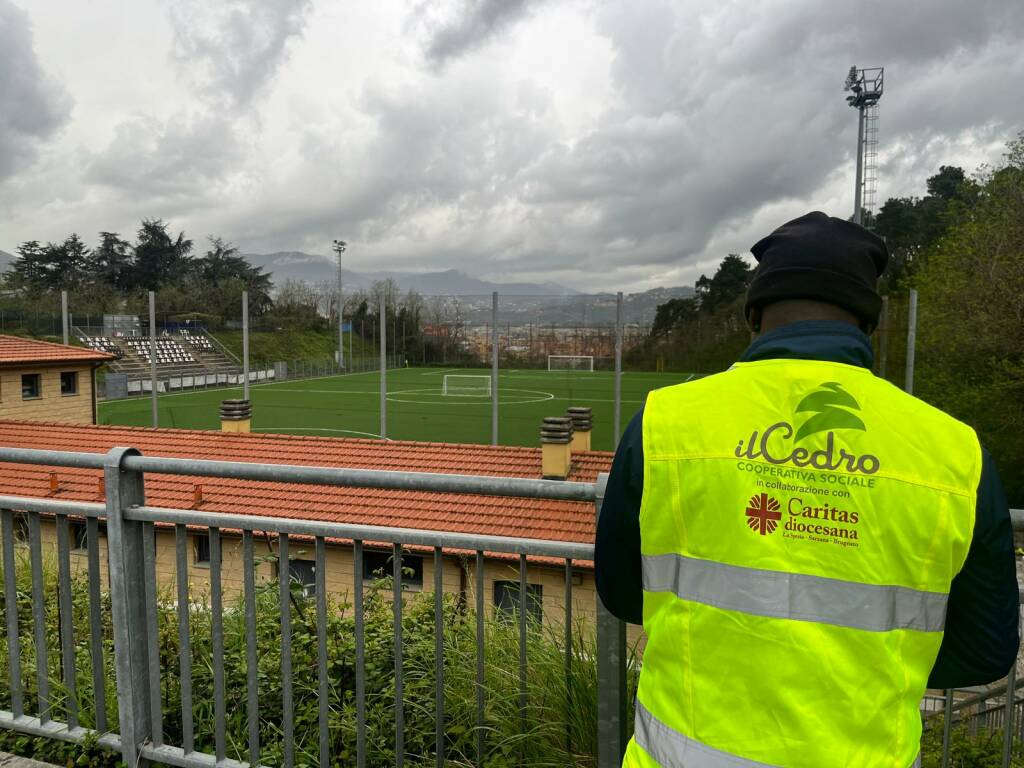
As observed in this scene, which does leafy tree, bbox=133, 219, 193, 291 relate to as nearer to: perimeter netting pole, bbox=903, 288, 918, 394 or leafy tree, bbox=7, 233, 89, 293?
leafy tree, bbox=7, 233, 89, 293

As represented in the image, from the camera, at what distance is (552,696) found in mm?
2375

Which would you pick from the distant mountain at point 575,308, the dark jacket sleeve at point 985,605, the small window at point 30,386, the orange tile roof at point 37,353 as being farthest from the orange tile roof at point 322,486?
the distant mountain at point 575,308

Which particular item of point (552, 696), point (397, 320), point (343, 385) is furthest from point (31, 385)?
point (552, 696)

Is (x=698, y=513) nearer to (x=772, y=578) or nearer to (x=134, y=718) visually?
(x=772, y=578)

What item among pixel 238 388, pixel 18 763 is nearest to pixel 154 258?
pixel 238 388

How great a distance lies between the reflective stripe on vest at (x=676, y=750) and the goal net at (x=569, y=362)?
20.6 m

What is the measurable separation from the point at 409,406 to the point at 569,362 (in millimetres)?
11308

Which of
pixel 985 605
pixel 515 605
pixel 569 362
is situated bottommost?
pixel 515 605

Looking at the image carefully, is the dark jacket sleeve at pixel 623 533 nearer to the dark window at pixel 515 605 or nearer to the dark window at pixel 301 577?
the dark window at pixel 515 605

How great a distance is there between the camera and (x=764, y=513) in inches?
46.7

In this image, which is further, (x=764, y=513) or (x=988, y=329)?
(x=988, y=329)

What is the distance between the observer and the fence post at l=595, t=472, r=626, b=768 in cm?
204

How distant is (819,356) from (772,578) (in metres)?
0.37

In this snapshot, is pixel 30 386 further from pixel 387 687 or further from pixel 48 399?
pixel 387 687
